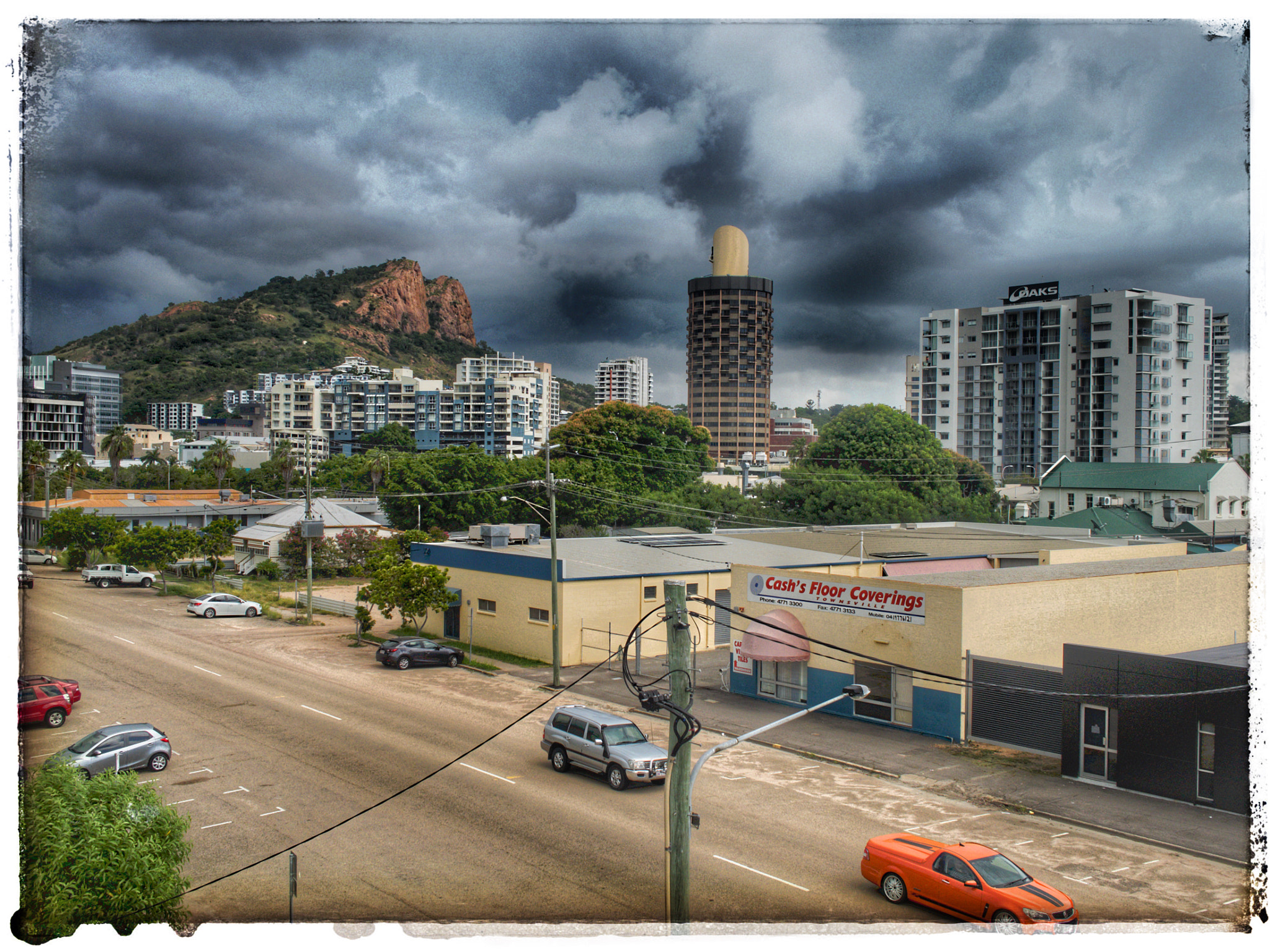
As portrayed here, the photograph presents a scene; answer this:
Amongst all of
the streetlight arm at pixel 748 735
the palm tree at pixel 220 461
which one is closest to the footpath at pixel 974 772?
the streetlight arm at pixel 748 735

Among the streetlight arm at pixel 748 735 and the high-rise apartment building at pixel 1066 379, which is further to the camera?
the high-rise apartment building at pixel 1066 379

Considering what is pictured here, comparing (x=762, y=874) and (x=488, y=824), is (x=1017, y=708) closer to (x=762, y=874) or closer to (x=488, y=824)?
(x=762, y=874)

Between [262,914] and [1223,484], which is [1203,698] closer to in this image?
[262,914]

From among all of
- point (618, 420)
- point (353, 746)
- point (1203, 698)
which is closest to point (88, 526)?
point (353, 746)

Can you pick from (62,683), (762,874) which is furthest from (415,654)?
(762,874)

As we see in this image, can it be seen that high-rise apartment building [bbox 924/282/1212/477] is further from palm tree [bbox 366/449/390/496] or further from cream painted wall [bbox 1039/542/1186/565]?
palm tree [bbox 366/449/390/496]

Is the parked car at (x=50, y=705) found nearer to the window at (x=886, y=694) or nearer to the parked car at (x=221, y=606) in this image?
the parked car at (x=221, y=606)

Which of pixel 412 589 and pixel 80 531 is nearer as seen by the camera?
pixel 412 589

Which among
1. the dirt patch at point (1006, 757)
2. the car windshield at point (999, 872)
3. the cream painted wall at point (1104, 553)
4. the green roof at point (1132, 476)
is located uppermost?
the green roof at point (1132, 476)
